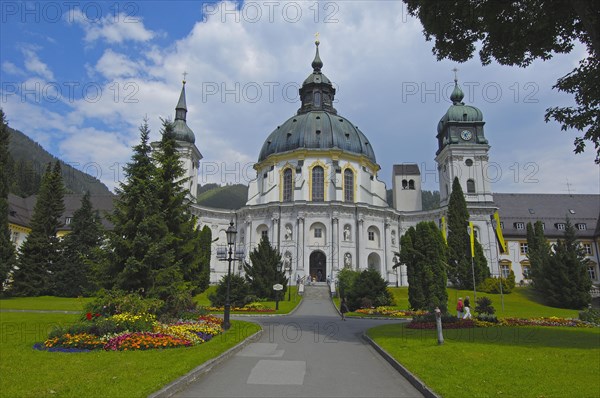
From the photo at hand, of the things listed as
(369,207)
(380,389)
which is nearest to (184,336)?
(380,389)

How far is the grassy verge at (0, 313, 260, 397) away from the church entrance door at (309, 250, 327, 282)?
4564 centimetres

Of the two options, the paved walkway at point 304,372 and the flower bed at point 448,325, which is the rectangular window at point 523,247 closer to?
the flower bed at point 448,325

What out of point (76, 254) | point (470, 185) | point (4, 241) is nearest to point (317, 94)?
point (470, 185)

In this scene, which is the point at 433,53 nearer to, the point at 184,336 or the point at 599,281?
the point at 184,336

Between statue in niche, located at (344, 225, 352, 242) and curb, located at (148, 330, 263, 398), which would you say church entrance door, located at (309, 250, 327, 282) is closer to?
statue in niche, located at (344, 225, 352, 242)

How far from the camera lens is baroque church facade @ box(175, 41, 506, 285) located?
5966 centimetres

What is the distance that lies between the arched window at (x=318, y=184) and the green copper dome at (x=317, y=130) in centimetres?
352

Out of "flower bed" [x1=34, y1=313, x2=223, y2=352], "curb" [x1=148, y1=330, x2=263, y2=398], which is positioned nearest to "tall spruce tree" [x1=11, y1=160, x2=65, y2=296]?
"flower bed" [x1=34, y1=313, x2=223, y2=352]

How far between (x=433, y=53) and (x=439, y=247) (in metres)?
14.8

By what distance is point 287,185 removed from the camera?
6481 cm

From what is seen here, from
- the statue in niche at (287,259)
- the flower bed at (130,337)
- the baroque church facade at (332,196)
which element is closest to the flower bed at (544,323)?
the flower bed at (130,337)

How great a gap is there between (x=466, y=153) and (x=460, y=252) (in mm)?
20491

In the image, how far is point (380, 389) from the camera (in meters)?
9.19

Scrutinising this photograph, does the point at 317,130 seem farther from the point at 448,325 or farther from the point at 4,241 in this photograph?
the point at 448,325
